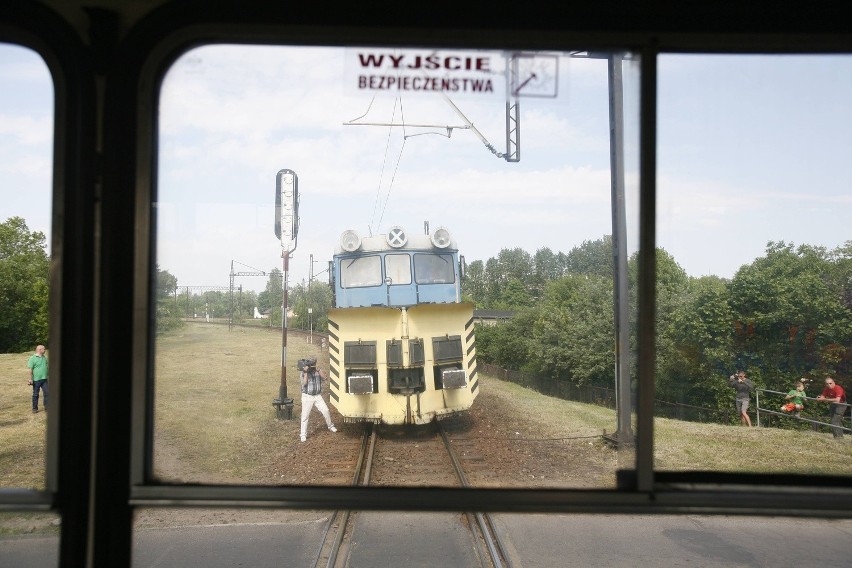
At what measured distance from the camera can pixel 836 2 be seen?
170 cm

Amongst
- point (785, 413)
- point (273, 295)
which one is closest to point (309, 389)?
point (273, 295)

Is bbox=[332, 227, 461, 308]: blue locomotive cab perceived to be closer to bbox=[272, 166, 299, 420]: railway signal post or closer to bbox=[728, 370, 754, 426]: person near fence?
bbox=[728, 370, 754, 426]: person near fence

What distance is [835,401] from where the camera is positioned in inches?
102

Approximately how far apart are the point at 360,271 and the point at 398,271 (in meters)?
0.45

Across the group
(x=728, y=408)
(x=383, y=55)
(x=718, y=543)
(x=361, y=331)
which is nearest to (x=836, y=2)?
(x=383, y=55)

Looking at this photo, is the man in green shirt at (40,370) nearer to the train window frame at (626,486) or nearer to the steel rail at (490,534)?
the train window frame at (626,486)

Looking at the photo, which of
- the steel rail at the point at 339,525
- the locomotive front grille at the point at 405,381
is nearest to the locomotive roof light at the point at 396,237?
the locomotive front grille at the point at 405,381

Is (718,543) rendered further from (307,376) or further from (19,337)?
(19,337)

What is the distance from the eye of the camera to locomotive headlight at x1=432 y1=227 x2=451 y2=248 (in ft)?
24.2

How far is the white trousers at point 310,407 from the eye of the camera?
528 cm

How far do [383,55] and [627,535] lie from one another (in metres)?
4.81

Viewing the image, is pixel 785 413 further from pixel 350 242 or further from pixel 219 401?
pixel 350 242

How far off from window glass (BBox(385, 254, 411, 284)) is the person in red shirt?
5203 millimetres

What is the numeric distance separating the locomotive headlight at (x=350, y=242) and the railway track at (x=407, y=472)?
6.74ft
